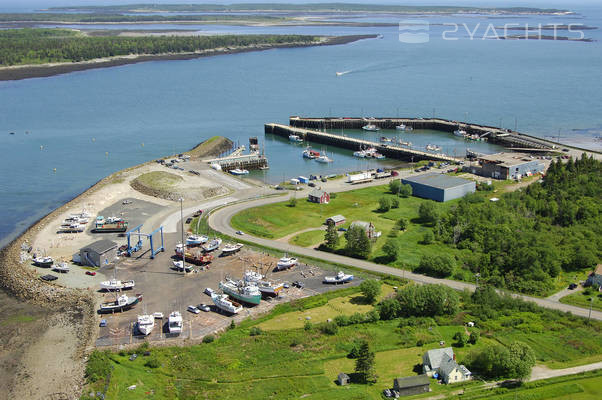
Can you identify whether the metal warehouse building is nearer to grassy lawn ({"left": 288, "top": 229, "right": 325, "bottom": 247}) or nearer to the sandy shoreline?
grassy lawn ({"left": 288, "top": 229, "right": 325, "bottom": 247})

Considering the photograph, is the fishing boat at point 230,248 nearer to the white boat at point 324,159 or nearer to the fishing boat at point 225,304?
the fishing boat at point 225,304

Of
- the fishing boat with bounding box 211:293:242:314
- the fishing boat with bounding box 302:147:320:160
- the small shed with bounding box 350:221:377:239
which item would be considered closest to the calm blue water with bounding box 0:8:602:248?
the fishing boat with bounding box 302:147:320:160

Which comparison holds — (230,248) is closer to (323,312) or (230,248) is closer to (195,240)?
(195,240)

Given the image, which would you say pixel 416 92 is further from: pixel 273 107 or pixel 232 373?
pixel 232 373

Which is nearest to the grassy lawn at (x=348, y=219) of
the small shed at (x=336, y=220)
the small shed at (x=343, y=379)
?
the small shed at (x=336, y=220)

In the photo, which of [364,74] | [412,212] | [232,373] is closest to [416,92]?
[364,74]
